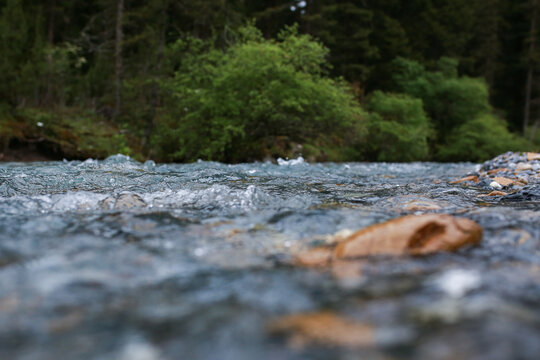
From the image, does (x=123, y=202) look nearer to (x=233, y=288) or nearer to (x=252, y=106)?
(x=233, y=288)

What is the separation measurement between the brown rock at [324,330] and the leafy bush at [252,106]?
35.4 feet

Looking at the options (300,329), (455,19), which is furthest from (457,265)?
(455,19)

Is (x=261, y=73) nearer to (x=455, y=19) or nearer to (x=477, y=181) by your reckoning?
(x=477, y=181)

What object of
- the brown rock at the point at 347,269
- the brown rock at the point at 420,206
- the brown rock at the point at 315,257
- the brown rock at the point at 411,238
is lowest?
the brown rock at the point at 315,257

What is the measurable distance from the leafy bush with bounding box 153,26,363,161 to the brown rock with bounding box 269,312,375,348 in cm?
1079

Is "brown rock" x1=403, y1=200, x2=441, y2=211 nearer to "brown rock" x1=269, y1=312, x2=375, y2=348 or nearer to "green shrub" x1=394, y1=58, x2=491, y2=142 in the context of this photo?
"brown rock" x1=269, y1=312, x2=375, y2=348

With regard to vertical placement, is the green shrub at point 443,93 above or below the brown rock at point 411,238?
above

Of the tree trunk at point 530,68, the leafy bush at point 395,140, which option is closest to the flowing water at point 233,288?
the leafy bush at point 395,140

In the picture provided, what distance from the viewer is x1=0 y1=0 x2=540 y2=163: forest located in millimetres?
12539

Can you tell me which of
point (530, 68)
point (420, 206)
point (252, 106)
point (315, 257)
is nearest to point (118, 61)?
point (252, 106)

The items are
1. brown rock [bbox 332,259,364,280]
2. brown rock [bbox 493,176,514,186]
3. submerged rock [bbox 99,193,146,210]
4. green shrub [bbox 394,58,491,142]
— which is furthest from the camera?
green shrub [bbox 394,58,491,142]

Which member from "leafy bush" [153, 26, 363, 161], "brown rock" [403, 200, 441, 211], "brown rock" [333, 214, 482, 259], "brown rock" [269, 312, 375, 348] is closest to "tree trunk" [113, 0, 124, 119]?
"leafy bush" [153, 26, 363, 161]

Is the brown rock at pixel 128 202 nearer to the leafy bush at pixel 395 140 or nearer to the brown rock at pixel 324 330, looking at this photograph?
the brown rock at pixel 324 330

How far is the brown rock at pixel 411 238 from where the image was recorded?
2.18m
